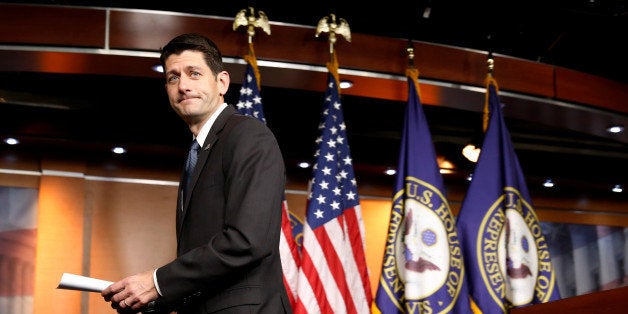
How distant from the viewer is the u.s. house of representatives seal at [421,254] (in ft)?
13.8

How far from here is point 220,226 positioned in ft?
6.20

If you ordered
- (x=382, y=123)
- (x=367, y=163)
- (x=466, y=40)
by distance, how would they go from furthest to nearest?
(x=367, y=163), (x=382, y=123), (x=466, y=40)

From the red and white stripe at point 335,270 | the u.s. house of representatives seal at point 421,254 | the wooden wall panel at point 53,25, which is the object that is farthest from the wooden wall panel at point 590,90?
the wooden wall panel at point 53,25

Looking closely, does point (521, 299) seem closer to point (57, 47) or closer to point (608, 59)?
point (608, 59)

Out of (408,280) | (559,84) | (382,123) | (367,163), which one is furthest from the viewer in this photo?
(367,163)

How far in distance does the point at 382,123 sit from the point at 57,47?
2.80 m

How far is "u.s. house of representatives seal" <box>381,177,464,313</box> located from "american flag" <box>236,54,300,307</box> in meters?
0.47

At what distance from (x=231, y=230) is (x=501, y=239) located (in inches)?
113

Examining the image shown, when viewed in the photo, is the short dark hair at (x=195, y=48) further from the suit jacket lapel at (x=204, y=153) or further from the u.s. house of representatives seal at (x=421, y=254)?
the u.s. house of representatives seal at (x=421, y=254)

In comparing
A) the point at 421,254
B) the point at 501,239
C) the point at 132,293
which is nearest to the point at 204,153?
the point at 132,293

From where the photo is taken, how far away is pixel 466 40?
18.1 feet

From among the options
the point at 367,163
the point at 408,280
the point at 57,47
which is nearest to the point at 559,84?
the point at 408,280

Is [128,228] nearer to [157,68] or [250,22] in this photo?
[157,68]

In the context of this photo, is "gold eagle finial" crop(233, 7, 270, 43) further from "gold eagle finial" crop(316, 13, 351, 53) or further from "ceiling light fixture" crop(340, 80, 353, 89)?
"ceiling light fixture" crop(340, 80, 353, 89)
